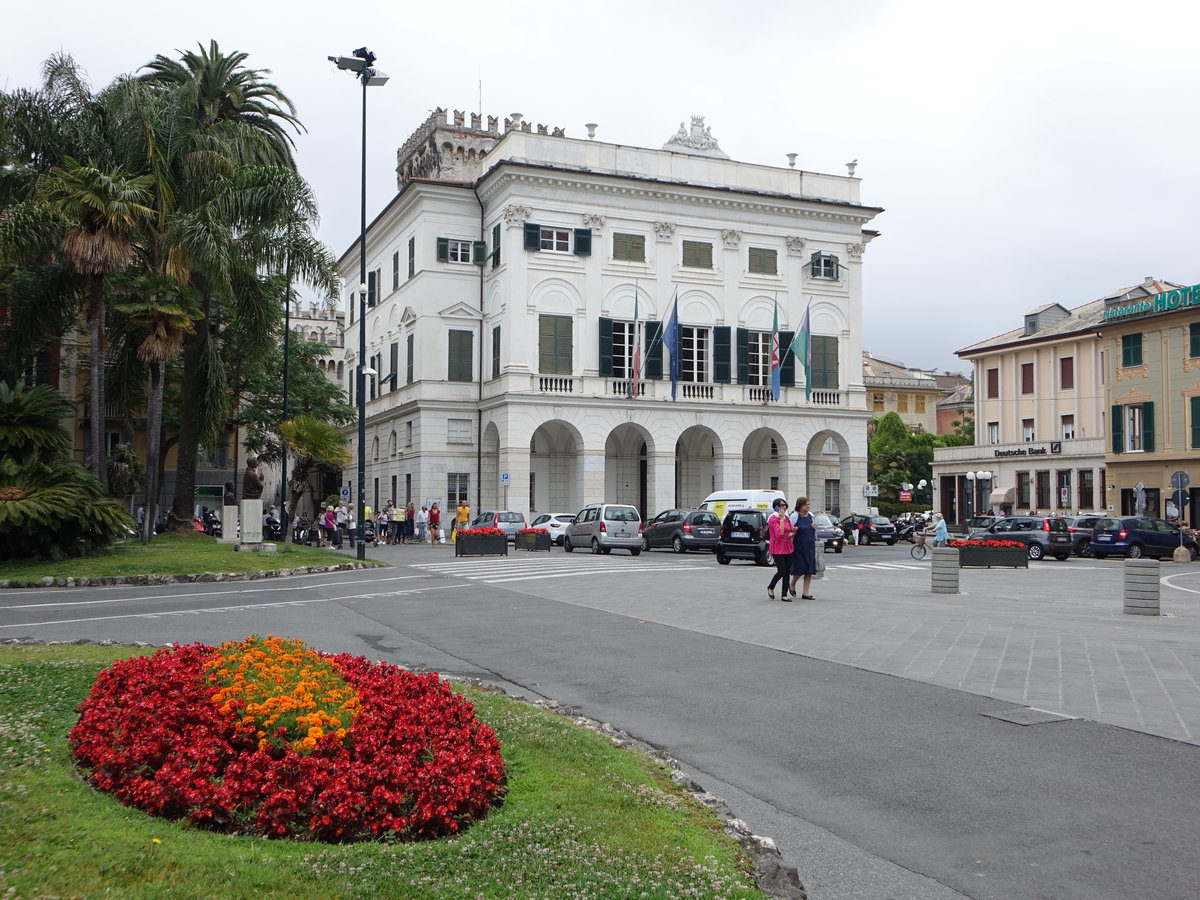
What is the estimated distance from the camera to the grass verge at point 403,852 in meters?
3.86

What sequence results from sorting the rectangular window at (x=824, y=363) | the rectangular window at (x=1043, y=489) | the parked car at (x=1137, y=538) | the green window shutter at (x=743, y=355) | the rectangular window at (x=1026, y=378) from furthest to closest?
1. the rectangular window at (x=1026, y=378)
2. the rectangular window at (x=1043, y=489)
3. the rectangular window at (x=824, y=363)
4. the green window shutter at (x=743, y=355)
5. the parked car at (x=1137, y=538)

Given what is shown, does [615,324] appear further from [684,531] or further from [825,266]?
[684,531]

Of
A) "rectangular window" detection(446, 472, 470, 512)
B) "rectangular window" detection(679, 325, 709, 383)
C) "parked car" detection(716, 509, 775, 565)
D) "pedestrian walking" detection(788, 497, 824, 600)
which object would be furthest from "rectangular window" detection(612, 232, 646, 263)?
"pedestrian walking" detection(788, 497, 824, 600)

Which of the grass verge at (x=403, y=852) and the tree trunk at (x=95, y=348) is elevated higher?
the tree trunk at (x=95, y=348)

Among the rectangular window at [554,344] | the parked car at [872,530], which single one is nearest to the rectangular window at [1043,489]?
the parked car at [872,530]

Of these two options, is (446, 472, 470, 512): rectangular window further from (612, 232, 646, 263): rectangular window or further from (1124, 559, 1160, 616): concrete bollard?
(1124, 559, 1160, 616): concrete bollard

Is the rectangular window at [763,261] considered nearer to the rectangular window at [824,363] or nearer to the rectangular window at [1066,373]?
the rectangular window at [824,363]

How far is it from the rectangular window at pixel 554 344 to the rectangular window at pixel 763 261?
33.6 feet

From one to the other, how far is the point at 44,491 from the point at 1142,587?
822 inches

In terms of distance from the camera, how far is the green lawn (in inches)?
818

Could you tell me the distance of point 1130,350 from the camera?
1932 inches

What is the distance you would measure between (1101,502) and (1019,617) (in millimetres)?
46646

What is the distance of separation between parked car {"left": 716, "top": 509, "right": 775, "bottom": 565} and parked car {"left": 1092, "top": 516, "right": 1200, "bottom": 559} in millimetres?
15028

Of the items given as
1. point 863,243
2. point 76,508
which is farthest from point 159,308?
point 863,243
